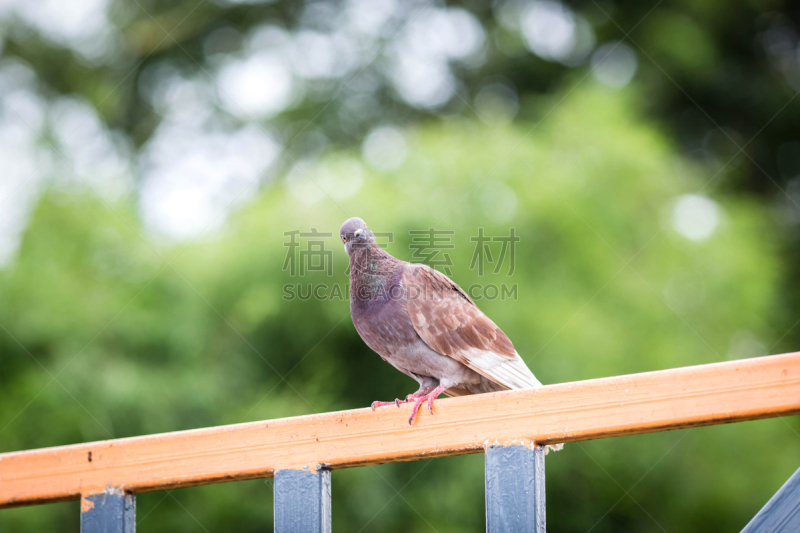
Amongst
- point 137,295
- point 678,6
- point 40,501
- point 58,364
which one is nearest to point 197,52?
point 137,295

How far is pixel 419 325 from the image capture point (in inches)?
85.1

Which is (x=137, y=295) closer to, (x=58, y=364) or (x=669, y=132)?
(x=58, y=364)

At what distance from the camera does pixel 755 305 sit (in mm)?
3896

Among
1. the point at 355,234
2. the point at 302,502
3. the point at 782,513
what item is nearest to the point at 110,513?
the point at 302,502

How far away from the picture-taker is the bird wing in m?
2.16

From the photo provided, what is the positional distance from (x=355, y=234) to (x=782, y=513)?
4.72ft

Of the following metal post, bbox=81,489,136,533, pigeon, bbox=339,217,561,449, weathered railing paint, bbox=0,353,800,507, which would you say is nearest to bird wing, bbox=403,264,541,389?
pigeon, bbox=339,217,561,449

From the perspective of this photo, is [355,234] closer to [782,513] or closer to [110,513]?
[110,513]

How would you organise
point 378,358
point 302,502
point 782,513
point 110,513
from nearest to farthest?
1. point 782,513
2. point 302,502
3. point 110,513
4. point 378,358

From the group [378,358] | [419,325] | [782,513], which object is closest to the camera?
[782,513]

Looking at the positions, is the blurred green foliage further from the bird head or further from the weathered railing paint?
the weathered railing paint

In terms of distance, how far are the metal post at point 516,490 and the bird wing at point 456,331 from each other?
0.81m

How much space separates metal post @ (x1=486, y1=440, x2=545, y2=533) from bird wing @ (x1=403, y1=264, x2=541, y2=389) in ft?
2.66

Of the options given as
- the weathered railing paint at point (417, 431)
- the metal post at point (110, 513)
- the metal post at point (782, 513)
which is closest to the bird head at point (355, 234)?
the weathered railing paint at point (417, 431)
